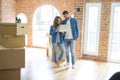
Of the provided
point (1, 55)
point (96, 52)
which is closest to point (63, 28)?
point (96, 52)

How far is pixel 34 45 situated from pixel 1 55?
15.1ft

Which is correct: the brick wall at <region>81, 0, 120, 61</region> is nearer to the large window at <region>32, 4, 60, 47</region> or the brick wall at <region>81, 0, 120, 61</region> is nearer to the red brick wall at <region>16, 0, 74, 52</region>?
the red brick wall at <region>16, 0, 74, 52</region>

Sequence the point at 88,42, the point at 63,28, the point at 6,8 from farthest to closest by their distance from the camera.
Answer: the point at 6,8
the point at 88,42
the point at 63,28

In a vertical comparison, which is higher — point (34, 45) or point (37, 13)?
point (37, 13)

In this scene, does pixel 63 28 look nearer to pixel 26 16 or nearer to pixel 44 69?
pixel 44 69

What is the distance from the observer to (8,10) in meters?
6.89

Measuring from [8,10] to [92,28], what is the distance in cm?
322

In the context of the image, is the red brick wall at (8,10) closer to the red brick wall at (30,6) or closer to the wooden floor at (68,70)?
the red brick wall at (30,6)

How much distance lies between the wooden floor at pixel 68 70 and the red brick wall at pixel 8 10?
2.04 metres

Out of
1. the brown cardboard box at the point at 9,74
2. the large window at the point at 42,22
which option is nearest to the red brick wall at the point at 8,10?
the large window at the point at 42,22

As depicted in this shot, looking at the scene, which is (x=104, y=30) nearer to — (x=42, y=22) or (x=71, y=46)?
(x=71, y=46)

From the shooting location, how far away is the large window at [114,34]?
523 centimetres

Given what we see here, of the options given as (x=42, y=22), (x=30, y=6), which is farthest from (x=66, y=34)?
(x=30, y=6)

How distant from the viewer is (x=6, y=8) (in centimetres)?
672
